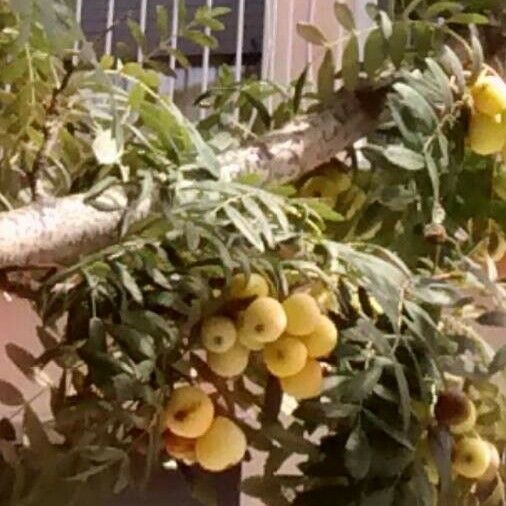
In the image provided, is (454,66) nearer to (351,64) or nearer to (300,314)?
(351,64)

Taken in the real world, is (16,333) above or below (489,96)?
below

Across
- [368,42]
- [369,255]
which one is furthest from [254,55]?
[369,255]

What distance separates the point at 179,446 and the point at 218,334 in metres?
0.08

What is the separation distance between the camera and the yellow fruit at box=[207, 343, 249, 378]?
78 cm

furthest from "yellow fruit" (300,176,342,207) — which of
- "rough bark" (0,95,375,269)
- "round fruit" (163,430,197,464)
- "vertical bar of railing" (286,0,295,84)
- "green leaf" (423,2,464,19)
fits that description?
"vertical bar of railing" (286,0,295,84)

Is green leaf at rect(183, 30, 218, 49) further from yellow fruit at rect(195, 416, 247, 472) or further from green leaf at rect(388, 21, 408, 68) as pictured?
yellow fruit at rect(195, 416, 247, 472)

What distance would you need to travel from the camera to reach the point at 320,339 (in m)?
0.78

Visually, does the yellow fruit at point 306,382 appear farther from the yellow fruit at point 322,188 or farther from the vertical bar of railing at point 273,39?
the vertical bar of railing at point 273,39

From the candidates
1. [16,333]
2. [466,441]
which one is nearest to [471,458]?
[466,441]

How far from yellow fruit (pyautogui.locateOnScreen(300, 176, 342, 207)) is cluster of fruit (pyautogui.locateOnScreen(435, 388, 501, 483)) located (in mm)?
196

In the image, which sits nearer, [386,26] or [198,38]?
[386,26]

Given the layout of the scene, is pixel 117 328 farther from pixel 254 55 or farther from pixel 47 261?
pixel 254 55

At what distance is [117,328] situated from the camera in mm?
777

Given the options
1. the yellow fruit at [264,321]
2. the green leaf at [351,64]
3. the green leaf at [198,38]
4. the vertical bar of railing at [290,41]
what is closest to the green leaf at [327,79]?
the green leaf at [351,64]
